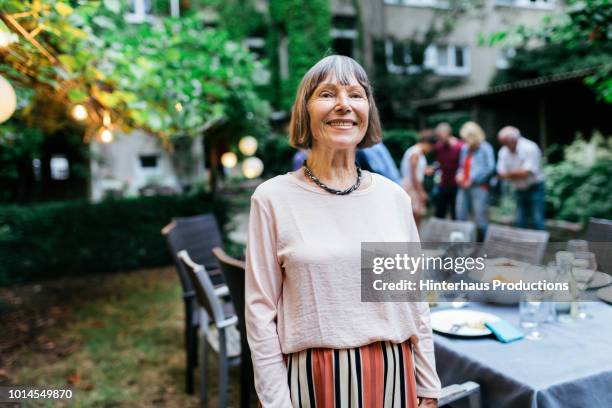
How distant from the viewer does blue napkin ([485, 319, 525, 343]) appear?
1807 mm

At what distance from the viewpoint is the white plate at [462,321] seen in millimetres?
1891

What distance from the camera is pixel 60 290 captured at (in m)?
6.25

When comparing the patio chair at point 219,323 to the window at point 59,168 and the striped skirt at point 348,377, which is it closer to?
the striped skirt at point 348,377

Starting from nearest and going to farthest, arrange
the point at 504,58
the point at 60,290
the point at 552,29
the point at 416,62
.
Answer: the point at 552,29 → the point at 60,290 → the point at 416,62 → the point at 504,58

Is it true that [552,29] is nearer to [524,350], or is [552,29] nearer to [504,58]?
[524,350]

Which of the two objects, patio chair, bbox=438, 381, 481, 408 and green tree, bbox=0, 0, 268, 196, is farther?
green tree, bbox=0, 0, 268, 196

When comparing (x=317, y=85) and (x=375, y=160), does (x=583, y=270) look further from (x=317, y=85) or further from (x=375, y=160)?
(x=375, y=160)

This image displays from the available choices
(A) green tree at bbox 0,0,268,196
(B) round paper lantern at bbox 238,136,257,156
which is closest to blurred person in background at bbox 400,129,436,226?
(B) round paper lantern at bbox 238,136,257,156

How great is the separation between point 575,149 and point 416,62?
9.24 meters

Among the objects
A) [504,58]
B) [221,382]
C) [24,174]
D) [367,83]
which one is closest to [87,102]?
[221,382]

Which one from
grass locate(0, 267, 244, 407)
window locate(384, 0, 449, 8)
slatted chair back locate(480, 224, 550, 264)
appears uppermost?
window locate(384, 0, 449, 8)

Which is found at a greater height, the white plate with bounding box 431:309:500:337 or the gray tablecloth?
the white plate with bounding box 431:309:500:337

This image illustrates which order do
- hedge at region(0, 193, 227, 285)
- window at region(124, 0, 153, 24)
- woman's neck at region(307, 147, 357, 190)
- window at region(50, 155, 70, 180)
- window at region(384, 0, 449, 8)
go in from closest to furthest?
woman's neck at region(307, 147, 357, 190) → hedge at region(0, 193, 227, 285) → window at region(124, 0, 153, 24) → window at region(50, 155, 70, 180) → window at region(384, 0, 449, 8)

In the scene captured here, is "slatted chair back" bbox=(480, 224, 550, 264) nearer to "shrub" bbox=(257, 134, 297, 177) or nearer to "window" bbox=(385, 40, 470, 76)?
"shrub" bbox=(257, 134, 297, 177)
